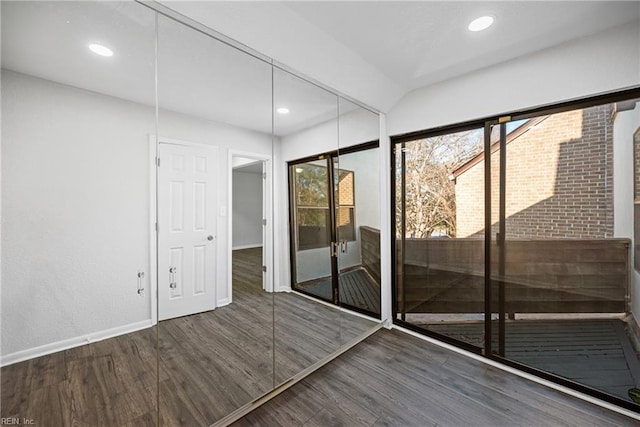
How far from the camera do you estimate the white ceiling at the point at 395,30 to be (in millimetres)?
1562

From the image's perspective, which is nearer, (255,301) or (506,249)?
(255,301)

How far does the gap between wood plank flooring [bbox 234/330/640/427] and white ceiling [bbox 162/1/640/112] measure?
2.57 metres

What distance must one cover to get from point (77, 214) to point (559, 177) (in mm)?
3271

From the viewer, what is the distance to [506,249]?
227 centimetres

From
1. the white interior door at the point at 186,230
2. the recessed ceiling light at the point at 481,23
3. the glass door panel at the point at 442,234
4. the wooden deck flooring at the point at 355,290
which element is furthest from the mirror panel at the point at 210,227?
the glass door panel at the point at 442,234

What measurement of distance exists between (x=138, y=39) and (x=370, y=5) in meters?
1.38

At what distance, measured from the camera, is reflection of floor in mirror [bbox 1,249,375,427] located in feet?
3.92

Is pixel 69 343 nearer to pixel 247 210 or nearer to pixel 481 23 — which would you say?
pixel 247 210

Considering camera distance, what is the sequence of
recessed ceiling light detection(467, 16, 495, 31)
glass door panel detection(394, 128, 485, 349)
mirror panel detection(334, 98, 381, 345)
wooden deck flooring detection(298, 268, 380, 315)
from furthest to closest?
1. mirror panel detection(334, 98, 381, 345)
2. wooden deck flooring detection(298, 268, 380, 315)
3. glass door panel detection(394, 128, 485, 349)
4. recessed ceiling light detection(467, 16, 495, 31)

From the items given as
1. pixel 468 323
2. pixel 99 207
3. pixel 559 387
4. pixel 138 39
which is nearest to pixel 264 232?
pixel 99 207

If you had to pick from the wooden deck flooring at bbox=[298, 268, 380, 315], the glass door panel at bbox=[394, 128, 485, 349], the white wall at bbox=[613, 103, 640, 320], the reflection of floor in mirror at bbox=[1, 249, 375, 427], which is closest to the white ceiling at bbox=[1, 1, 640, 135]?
the white wall at bbox=[613, 103, 640, 320]

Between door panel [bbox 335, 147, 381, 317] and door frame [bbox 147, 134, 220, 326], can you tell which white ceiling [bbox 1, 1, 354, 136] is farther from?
door panel [bbox 335, 147, 381, 317]

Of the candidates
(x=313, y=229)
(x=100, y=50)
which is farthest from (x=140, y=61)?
(x=313, y=229)

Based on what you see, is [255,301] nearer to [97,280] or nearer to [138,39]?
[97,280]
